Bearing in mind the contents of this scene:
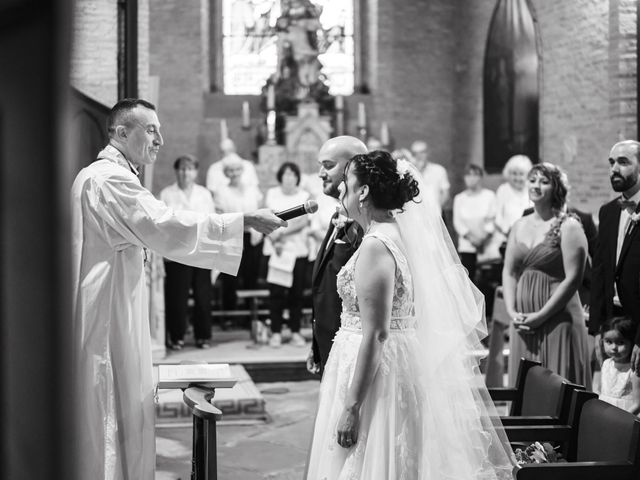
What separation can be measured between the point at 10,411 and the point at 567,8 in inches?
445

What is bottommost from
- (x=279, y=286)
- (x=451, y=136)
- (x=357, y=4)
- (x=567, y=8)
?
(x=279, y=286)

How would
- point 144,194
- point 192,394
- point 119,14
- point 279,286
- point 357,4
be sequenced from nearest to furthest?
point 192,394
point 144,194
point 119,14
point 279,286
point 357,4

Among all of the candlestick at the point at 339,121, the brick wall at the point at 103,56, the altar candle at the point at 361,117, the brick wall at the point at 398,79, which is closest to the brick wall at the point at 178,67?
the brick wall at the point at 398,79

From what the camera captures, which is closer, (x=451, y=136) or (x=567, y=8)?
(x=567, y=8)

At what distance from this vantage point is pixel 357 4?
15.2m

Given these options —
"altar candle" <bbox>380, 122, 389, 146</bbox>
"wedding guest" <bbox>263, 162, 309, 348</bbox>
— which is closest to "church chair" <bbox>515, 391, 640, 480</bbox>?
"wedding guest" <bbox>263, 162, 309, 348</bbox>

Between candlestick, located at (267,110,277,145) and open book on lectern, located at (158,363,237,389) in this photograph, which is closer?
open book on lectern, located at (158,363,237,389)

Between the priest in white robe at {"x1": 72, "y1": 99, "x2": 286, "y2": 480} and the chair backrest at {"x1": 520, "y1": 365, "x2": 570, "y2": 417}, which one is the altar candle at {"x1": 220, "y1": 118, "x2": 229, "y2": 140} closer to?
the chair backrest at {"x1": 520, "y1": 365, "x2": 570, "y2": 417}

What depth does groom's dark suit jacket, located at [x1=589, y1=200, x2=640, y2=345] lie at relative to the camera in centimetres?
474

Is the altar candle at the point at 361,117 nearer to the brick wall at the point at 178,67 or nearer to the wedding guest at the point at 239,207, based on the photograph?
the brick wall at the point at 178,67

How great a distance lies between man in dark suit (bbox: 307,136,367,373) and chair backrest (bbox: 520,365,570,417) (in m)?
0.95

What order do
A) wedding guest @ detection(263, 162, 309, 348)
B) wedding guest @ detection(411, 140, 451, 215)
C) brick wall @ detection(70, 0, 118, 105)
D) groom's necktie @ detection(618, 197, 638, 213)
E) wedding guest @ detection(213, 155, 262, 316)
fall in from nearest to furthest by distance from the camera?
1. groom's necktie @ detection(618, 197, 638, 213)
2. brick wall @ detection(70, 0, 118, 105)
3. wedding guest @ detection(263, 162, 309, 348)
4. wedding guest @ detection(213, 155, 262, 316)
5. wedding guest @ detection(411, 140, 451, 215)

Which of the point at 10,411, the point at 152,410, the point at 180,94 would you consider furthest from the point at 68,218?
the point at 180,94

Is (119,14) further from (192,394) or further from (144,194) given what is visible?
(192,394)
